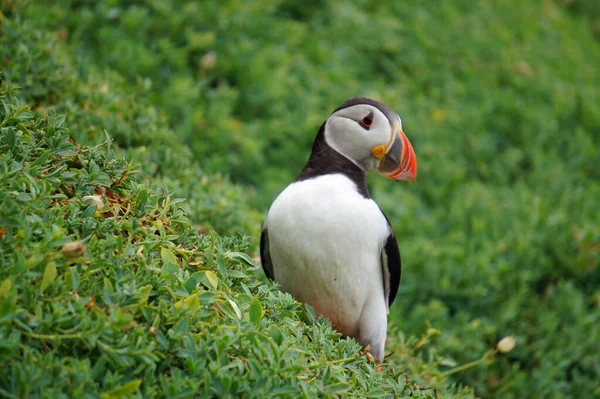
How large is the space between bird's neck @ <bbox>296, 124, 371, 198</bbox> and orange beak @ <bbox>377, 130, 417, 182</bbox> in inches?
5.3

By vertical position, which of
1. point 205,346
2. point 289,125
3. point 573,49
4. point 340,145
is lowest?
point 573,49

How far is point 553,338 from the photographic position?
508 centimetres

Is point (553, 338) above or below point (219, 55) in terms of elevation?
below

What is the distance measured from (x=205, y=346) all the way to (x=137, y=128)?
2375 millimetres

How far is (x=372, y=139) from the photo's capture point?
330 centimetres

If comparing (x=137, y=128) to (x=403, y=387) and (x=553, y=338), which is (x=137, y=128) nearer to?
(x=403, y=387)

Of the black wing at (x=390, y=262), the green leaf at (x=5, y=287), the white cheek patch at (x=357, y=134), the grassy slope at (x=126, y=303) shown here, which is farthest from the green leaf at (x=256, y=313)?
the white cheek patch at (x=357, y=134)

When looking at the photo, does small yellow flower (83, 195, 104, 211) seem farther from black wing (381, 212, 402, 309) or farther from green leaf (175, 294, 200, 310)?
black wing (381, 212, 402, 309)

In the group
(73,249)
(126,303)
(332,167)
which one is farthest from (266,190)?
(73,249)

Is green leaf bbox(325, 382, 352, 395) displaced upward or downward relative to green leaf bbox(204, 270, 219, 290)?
downward

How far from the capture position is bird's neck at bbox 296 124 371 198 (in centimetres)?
329

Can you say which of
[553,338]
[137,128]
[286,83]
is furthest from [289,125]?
[553,338]

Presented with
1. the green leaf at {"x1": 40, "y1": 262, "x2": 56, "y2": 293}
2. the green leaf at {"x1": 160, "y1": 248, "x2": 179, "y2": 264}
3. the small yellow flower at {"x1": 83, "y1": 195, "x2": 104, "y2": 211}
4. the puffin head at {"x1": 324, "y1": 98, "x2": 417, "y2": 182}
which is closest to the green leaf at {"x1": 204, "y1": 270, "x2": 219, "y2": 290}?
the green leaf at {"x1": 160, "y1": 248, "x2": 179, "y2": 264}

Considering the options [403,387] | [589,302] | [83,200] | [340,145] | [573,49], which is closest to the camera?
[83,200]
